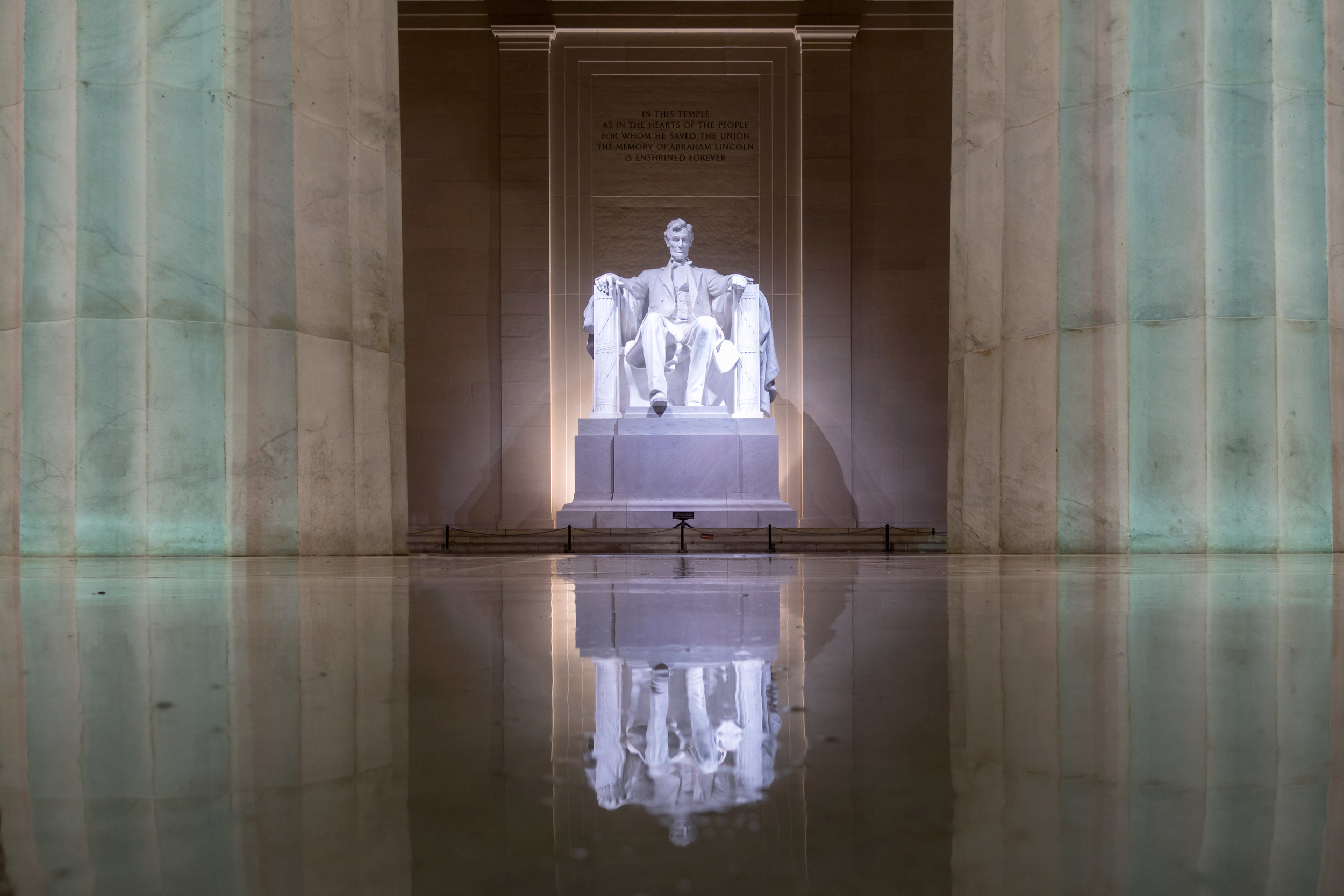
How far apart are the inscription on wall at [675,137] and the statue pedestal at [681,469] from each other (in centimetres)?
481

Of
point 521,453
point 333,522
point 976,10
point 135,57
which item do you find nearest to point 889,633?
point 333,522

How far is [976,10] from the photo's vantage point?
216 inches

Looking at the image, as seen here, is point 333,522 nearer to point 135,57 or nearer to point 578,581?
point 135,57

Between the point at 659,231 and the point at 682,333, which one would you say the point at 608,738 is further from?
the point at 659,231

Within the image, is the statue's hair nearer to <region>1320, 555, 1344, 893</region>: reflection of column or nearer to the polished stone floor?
the polished stone floor

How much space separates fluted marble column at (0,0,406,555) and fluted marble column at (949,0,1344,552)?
11.5ft

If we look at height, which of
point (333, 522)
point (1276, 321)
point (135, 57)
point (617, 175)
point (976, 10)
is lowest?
point (333, 522)

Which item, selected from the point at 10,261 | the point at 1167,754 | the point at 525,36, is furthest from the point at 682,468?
the point at 1167,754

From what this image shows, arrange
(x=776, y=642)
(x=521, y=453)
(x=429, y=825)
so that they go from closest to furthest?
(x=429, y=825) < (x=776, y=642) < (x=521, y=453)

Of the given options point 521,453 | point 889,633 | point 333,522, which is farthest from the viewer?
point 521,453

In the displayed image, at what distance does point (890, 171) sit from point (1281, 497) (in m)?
10.1

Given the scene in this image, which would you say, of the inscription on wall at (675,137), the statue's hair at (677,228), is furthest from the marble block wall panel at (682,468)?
the inscription on wall at (675,137)

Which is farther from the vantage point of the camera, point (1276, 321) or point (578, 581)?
point (1276, 321)

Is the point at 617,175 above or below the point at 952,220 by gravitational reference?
above
